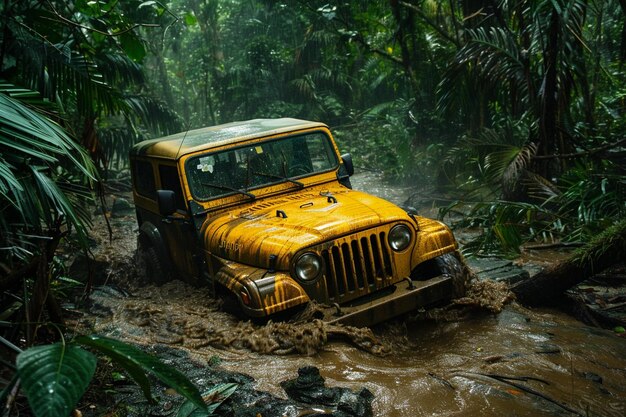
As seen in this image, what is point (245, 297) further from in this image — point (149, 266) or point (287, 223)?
point (149, 266)

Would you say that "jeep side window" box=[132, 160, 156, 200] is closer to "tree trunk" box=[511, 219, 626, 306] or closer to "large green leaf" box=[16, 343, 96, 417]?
"tree trunk" box=[511, 219, 626, 306]

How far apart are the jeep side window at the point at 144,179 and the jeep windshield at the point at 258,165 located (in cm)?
96

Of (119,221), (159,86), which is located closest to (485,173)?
(119,221)

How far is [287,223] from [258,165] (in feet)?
3.39

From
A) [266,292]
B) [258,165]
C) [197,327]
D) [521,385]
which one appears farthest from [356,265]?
[258,165]

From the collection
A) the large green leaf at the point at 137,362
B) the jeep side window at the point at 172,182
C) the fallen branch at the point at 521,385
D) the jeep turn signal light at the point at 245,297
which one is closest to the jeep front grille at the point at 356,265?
the jeep turn signal light at the point at 245,297

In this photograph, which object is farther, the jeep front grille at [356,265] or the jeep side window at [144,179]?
the jeep side window at [144,179]

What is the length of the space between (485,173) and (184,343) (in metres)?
5.84

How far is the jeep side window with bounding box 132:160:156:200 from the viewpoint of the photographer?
6.13 metres

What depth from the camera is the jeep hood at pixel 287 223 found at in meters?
4.32

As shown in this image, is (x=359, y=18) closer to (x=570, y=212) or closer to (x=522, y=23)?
(x=522, y=23)

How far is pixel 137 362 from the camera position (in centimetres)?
157

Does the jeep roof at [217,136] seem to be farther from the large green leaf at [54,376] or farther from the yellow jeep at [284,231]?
the large green leaf at [54,376]

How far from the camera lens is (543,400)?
3.26 meters
